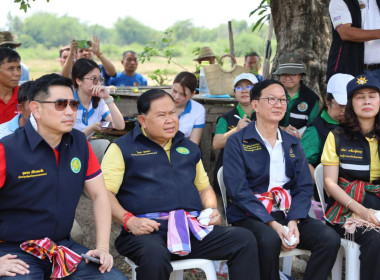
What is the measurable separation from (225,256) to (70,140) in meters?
1.16

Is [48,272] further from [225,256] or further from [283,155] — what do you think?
[283,155]

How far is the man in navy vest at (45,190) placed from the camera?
259cm

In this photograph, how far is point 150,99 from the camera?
346 cm

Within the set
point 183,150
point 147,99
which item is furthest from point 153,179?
point 147,99

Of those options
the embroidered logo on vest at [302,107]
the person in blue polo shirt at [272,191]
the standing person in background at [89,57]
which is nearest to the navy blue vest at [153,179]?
the person in blue polo shirt at [272,191]

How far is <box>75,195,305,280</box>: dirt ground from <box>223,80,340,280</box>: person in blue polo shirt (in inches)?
31.8

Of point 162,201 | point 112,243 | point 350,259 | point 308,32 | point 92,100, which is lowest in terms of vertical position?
point 112,243

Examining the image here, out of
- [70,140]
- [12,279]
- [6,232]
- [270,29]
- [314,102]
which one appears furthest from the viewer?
[270,29]

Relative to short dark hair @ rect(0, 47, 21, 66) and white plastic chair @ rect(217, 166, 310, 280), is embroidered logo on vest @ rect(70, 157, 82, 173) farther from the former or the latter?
short dark hair @ rect(0, 47, 21, 66)

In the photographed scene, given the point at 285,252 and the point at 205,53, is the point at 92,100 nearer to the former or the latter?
the point at 285,252

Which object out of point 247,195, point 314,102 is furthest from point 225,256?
point 314,102

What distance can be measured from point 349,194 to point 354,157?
0.26m

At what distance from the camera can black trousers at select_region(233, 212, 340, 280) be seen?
10.6 feet

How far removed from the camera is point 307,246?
341 centimetres
